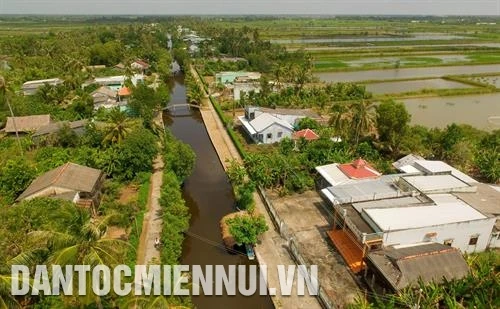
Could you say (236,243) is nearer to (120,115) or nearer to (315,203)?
(315,203)

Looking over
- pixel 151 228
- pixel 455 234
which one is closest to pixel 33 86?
pixel 151 228

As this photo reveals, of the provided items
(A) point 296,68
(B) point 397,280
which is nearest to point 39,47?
(A) point 296,68

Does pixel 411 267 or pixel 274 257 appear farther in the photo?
pixel 274 257

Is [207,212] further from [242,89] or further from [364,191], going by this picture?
[242,89]

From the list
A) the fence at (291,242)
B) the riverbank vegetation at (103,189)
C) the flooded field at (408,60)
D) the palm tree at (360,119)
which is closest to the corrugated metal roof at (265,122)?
the palm tree at (360,119)

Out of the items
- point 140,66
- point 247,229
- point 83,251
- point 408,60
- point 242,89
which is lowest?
point 247,229

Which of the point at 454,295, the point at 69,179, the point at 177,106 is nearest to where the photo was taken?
the point at 454,295

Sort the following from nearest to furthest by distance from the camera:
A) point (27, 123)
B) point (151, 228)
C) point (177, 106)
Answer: point (151, 228) → point (27, 123) → point (177, 106)

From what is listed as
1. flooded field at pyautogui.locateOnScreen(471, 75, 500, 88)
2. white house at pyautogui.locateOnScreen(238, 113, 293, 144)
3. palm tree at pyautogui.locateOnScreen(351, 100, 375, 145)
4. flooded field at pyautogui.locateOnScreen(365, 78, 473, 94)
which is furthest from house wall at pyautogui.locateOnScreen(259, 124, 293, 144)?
flooded field at pyautogui.locateOnScreen(471, 75, 500, 88)
